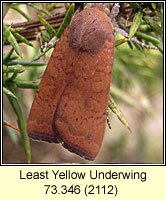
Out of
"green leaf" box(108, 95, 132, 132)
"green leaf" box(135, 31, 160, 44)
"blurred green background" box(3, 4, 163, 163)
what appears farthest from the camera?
"blurred green background" box(3, 4, 163, 163)

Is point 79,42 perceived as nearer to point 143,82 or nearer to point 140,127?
point 143,82

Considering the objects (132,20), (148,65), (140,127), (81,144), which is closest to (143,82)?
(148,65)

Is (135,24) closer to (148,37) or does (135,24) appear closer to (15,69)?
(148,37)

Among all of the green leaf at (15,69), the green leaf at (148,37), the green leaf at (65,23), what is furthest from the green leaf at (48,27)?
the green leaf at (148,37)

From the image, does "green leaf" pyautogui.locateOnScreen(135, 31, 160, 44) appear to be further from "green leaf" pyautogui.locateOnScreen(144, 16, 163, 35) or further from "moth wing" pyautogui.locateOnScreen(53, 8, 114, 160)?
"moth wing" pyautogui.locateOnScreen(53, 8, 114, 160)

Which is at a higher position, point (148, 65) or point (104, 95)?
point (148, 65)

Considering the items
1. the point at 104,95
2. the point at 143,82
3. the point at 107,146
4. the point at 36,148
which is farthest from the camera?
the point at 107,146

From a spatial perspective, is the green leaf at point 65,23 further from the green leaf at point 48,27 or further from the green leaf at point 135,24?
the green leaf at point 135,24

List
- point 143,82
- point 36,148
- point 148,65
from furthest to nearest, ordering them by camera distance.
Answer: point 36,148 → point 143,82 → point 148,65

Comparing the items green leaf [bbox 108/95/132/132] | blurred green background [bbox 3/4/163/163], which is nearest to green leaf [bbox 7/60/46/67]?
blurred green background [bbox 3/4/163/163]
